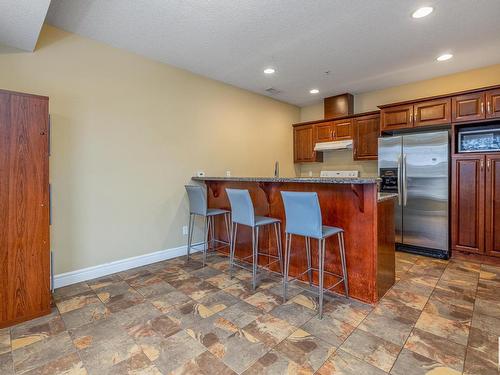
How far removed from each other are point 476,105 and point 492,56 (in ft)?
2.20

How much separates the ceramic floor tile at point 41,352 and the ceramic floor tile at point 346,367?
1.69 metres

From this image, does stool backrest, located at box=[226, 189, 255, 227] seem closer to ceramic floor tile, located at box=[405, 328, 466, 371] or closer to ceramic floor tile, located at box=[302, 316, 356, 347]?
ceramic floor tile, located at box=[302, 316, 356, 347]

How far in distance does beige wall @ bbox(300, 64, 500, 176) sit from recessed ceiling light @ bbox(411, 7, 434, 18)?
208 cm

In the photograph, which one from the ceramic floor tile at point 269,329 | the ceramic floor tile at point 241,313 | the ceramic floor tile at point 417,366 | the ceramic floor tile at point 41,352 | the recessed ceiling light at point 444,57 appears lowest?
the ceramic floor tile at point 417,366

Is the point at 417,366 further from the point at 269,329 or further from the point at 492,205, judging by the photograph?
the point at 492,205

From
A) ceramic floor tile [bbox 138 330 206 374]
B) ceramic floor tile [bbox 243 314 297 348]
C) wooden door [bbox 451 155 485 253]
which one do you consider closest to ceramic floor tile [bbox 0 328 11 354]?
ceramic floor tile [bbox 138 330 206 374]

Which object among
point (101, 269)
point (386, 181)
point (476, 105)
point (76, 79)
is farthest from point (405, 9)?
point (101, 269)

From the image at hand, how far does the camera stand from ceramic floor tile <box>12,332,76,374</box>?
166 centimetres

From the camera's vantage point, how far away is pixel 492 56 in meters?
3.42

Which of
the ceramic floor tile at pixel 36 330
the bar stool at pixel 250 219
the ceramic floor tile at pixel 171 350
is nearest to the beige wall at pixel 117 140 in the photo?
the ceramic floor tile at pixel 36 330

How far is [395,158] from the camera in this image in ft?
12.9

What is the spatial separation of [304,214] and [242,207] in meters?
0.80

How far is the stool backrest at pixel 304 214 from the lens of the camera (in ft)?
7.14

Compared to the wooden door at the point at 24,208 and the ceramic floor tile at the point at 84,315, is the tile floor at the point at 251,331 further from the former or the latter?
the wooden door at the point at 24,208
